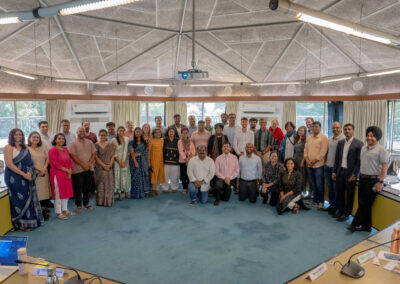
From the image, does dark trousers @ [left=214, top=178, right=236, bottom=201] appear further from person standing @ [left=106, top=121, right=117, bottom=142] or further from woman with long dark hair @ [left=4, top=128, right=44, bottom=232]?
woman with long dark hair @ [left=4, top=128, right=44, bottom=232]

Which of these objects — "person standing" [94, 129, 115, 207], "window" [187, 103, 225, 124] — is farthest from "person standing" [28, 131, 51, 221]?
"window" [187, 103, 225, 124]

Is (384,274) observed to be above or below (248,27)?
below

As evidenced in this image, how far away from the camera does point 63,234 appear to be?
4.86m

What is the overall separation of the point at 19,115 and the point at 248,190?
753cm

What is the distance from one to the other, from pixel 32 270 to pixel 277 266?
2.84 m

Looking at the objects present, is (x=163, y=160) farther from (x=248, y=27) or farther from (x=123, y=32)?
(x=248, y=27)

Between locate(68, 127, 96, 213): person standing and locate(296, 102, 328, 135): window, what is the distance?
8245 millimetres

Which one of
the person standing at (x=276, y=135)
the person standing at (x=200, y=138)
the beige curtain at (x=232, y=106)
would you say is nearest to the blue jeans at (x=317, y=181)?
the person standing at (x=276, y=135)

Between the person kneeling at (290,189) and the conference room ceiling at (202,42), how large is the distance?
3106 mm

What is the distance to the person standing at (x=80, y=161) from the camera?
562cm

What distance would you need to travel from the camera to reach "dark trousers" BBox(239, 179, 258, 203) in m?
6.49

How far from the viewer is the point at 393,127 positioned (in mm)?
9406

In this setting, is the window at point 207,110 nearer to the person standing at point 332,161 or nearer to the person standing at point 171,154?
the person standing at point 171,154

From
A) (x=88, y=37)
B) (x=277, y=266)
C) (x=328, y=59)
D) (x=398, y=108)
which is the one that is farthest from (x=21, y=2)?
(x=398, y=108)
